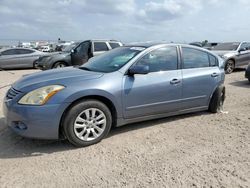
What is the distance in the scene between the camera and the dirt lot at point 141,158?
2.98 meters

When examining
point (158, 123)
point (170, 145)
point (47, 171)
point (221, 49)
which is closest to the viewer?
point (47, 171)

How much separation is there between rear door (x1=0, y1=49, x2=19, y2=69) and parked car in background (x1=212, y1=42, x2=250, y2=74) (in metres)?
10.8

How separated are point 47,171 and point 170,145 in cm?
179

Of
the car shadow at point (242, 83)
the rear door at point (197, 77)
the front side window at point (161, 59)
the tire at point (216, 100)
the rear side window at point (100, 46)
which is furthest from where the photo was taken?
the rear side window at point (100, 46)

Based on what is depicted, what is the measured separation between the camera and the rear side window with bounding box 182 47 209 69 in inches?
193

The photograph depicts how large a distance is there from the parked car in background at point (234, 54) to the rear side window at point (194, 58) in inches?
276

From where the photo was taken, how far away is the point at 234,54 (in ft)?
39.7

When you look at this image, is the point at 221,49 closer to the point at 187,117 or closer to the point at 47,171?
the point at 187,117

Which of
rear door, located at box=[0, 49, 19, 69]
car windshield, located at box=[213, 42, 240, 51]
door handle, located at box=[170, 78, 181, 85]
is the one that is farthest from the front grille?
rear door, located at box=[0, 49, 19, 69]

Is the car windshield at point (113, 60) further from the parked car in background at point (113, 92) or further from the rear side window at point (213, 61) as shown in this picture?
the rear side window at point (213, 61)

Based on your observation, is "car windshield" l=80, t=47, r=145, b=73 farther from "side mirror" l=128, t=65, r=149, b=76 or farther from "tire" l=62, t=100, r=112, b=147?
"tire" l=62, t=100, r=112, b=147

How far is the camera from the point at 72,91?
12.1 feet

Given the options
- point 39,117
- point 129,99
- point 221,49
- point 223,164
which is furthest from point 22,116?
point 221,49

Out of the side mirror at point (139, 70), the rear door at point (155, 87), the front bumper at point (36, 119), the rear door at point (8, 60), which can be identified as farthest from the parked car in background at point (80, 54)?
the front bumper at point (36, 119)
